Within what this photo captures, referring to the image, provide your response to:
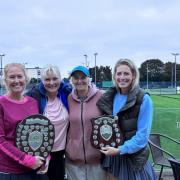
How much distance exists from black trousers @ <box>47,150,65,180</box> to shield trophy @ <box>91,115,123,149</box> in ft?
1.51

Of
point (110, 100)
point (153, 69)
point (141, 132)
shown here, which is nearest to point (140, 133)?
point (141, 132)

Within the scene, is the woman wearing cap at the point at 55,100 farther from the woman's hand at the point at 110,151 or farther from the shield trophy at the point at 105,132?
the woman's hand at the point at 110,151

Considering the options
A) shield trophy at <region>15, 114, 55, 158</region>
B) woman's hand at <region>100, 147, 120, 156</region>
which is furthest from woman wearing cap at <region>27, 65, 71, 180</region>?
woman's hand at <region>100, 147, 120, 156</region>

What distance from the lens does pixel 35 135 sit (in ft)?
11.8

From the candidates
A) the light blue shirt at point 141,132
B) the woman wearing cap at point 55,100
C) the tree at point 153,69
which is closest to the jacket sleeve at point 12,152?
→ the woman wearing cap at point 55,100


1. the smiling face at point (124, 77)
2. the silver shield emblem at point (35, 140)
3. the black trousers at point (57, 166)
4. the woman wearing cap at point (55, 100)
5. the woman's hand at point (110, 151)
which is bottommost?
the black trousers at point (57, 166)

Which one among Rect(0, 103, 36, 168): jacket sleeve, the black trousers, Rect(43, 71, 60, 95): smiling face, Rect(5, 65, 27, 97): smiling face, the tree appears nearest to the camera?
Rect(0, 103, 36, 168): jacket sleeve

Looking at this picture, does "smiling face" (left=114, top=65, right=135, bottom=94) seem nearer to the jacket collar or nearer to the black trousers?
the jacket collar

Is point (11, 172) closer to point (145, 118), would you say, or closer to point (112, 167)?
point (112, 167)

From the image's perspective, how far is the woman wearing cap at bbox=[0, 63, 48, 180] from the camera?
342 cm

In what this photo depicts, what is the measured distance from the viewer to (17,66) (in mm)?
3553

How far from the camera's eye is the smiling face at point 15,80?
3.52 metres

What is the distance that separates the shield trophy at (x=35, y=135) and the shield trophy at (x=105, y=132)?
39 centimetres

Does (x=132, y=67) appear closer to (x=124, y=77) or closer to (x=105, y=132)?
(x=124, y=77)
